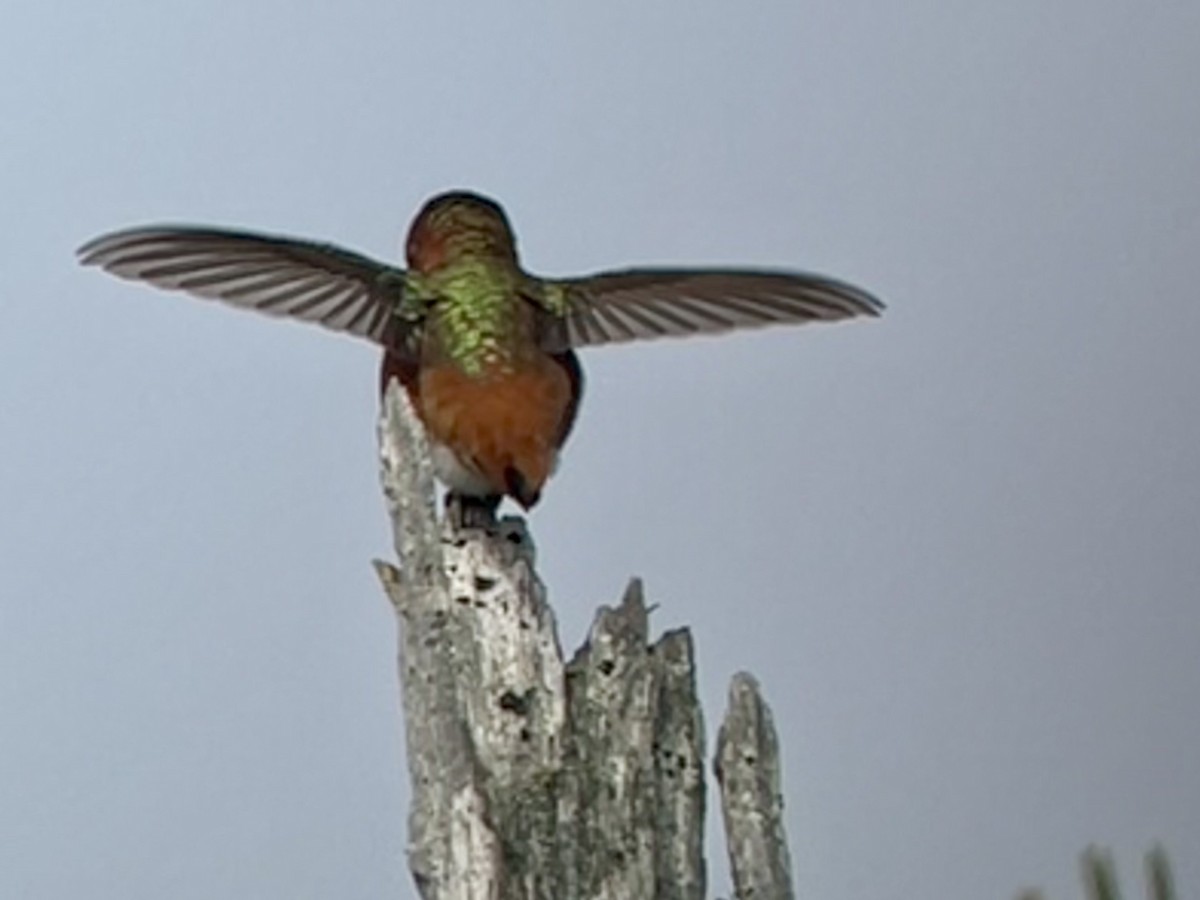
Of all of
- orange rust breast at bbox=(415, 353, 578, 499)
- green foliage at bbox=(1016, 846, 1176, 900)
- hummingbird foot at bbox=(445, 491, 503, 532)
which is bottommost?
green foliage at bbox=(1016, 846, 1176, 900)

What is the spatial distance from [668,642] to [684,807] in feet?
0.33

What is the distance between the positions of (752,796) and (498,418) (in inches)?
15.2

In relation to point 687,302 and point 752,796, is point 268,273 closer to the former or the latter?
point 687,302

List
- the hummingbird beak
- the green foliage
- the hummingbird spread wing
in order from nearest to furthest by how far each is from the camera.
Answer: the green foliage, the hummingbird beak, the hummingbird spread wing

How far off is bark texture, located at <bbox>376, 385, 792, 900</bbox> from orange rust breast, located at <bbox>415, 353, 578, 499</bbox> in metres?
0.19

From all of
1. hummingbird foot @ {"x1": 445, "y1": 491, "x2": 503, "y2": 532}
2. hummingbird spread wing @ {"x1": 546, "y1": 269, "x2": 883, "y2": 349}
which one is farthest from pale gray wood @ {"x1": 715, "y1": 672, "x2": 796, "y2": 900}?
hummingbird spread wing @ {"x1": 546, "y1": 269, "x2": 883, "y2": 349}

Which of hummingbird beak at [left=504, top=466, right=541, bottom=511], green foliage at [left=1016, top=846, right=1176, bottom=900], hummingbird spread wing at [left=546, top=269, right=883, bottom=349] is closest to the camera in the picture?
green foliage at [left=1016, top=846, right=1176, bottom=900]

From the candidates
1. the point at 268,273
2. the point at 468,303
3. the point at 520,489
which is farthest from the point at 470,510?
the point at 268,273

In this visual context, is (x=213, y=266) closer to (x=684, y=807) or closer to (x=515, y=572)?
(x=515, y=572)

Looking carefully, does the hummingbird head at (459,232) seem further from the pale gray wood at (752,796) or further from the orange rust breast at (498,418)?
the pale gray wood at (752,796)

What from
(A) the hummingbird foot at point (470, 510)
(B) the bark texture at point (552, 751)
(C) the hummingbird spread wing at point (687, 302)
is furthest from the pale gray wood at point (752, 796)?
(C) the hummingbird spread wing at point (687, 302)

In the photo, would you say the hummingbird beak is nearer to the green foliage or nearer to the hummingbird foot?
the hummingbird foot

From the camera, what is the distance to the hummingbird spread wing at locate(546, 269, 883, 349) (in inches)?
71.4

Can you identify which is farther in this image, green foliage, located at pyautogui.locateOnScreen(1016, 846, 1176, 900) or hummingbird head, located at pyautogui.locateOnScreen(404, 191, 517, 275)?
hummingbird head, located at pyautogui.locateOnScreen(404, 191, 517, 275)
